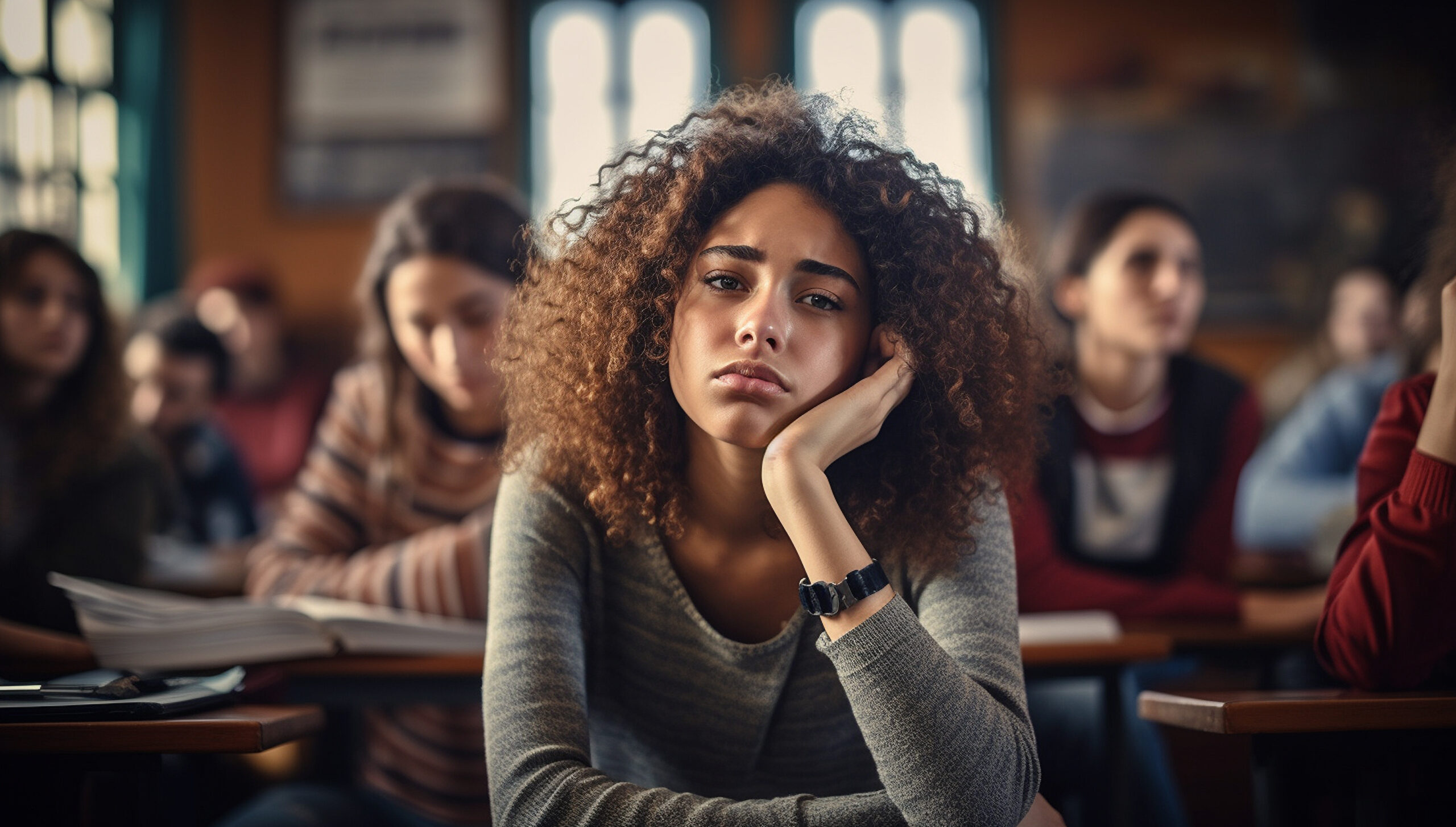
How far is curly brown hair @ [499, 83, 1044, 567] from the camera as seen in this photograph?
1.17m

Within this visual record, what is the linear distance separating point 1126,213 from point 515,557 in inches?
67.7

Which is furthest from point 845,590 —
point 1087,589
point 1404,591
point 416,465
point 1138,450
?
point 1138,450

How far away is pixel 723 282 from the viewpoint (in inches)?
44.9

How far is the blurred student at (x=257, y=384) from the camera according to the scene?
4.88 meters

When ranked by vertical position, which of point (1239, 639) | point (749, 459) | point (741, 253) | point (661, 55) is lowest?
point (1239, 639)

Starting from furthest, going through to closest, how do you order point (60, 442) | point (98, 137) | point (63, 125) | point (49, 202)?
point (98, 137) < point (63, 125) < point (49, 202) < point (60, 442)

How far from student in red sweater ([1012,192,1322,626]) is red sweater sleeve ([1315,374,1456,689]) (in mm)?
669

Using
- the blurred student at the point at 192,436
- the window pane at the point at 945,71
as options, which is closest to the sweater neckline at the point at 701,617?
the blurred student at the point at 192,436

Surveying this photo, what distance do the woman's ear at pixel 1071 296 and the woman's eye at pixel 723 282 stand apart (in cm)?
148

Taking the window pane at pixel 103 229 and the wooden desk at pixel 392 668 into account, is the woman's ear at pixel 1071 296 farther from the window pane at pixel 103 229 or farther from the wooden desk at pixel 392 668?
the window pane at pixel 103 229

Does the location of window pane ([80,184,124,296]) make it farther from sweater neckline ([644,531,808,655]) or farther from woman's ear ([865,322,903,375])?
woman's ear ([865,322,903,375])

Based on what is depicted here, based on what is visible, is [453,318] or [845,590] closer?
[845,590]

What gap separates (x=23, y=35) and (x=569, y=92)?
2.80 meters

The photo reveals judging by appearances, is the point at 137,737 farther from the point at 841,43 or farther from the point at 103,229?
the point at 841,43
